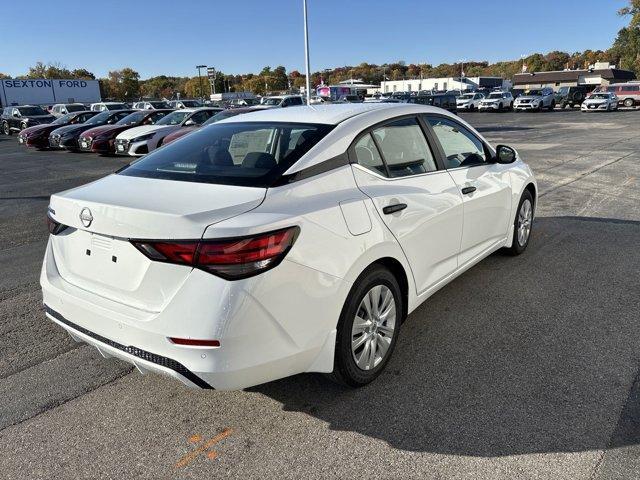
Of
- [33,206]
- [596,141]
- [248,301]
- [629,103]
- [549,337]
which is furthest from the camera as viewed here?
[629,103]

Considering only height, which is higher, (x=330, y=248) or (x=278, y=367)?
(x=330, y=248)

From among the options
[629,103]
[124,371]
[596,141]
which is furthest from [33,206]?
A: [629,103]

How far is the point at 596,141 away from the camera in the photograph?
703 inches

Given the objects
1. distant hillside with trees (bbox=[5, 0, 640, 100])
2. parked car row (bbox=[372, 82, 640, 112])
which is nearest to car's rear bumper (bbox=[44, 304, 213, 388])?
parked car row (bbox=[372, 82, 640, 112])

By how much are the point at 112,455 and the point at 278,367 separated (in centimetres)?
97

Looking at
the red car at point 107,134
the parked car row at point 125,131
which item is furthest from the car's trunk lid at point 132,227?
the red car at point 107,134

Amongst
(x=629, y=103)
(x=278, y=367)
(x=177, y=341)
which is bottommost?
(x=629, y=103)

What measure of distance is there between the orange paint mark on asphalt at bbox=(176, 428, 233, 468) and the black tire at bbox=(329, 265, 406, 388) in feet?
2.18

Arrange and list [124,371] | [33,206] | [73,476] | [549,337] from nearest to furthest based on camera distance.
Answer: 1. [73,476]
2. [124,371]
3. [549,337]
4. [33,206]

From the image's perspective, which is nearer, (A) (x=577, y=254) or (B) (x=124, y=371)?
(B) (x=124, y=371)

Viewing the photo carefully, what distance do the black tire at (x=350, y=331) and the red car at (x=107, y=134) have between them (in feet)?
52.4

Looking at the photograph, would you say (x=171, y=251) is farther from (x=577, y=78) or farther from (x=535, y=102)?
(x=577, y=78)

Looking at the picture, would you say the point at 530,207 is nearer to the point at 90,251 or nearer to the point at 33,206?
the point at 90,251

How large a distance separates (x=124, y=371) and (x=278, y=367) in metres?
1.39
